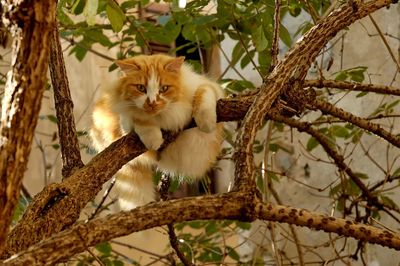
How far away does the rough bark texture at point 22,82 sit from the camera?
489 mm

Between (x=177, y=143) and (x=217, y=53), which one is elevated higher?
(x=217, y=53)

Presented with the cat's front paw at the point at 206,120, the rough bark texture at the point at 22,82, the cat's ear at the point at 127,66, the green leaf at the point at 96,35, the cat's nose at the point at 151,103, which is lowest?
the rough bark texture at the point at 22,82

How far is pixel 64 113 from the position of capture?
1054 mm

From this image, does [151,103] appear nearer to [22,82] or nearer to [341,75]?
[341,75]

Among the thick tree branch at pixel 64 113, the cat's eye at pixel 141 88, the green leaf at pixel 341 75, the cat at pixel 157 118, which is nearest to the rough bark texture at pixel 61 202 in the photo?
the thick tree branch at pixel 64 113

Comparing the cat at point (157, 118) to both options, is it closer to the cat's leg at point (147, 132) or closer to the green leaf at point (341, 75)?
the cat's leg at point (147, 132)

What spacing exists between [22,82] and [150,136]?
2.20 feet

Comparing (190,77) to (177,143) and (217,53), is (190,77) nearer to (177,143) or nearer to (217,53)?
(177,143)

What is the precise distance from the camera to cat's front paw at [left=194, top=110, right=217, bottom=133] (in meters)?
1.16

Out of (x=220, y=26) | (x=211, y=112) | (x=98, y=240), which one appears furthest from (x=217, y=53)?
(x=98, y=240)

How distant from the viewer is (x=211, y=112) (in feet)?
3.81

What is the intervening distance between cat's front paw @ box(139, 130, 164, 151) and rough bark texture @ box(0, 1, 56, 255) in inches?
24.5

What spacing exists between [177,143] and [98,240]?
0.76m

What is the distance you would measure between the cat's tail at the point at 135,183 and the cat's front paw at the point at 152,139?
178 millimetres
